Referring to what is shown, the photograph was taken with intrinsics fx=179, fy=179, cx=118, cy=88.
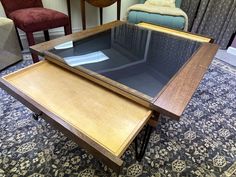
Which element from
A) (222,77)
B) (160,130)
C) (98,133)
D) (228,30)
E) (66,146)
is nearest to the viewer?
(98,133)

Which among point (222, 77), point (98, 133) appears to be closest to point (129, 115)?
point (98, 133)

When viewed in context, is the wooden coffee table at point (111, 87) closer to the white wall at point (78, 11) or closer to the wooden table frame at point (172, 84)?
the wooden table frame at point (172, 84)

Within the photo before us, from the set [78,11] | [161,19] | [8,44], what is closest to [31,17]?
[8,44]

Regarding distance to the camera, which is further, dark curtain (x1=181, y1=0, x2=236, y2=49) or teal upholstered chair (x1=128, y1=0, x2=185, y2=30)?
dark curtain (x1=181, y1=0, x2=236, y2=49)

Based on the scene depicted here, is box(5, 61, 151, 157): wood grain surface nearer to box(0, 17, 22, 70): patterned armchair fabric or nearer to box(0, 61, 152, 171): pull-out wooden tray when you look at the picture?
box(0, 61, 152, 171): pull-out wooden tray

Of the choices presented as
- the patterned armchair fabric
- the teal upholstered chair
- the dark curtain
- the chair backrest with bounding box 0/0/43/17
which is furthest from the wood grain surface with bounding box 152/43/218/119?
the chair backrest with bounding box 0/0/43/17

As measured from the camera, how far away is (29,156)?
3.06 feet

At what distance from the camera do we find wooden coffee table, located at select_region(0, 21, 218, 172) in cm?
67

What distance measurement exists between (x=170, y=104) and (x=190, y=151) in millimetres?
473

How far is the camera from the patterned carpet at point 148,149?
89cm

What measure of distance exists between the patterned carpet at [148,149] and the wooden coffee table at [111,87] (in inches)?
6.1

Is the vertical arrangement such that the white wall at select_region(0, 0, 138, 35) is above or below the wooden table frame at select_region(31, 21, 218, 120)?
below

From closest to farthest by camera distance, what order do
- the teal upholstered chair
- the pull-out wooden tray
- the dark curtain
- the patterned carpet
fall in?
the pull-out wooden tray
the patterned carpet
the teal upholstered chair
the dark curtain

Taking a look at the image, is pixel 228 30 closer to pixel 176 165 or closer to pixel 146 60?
pixel 146 60
